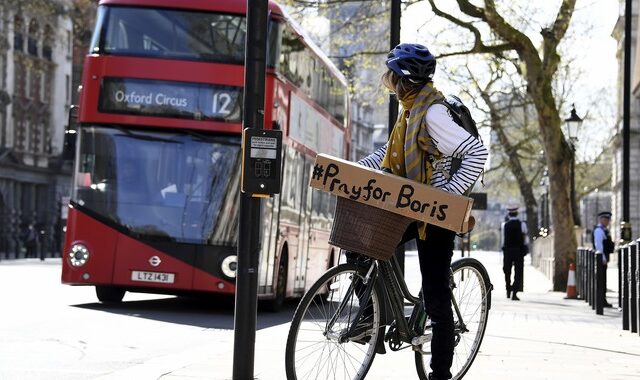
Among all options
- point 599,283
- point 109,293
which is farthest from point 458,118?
point 599,283

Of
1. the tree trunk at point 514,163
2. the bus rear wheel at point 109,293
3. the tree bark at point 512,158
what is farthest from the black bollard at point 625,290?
the tree trunk at point 514,163

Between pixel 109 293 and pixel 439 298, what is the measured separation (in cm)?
1136

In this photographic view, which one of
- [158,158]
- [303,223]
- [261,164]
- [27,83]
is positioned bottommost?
[261,164]

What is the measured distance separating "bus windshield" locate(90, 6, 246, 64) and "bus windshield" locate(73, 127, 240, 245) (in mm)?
1002

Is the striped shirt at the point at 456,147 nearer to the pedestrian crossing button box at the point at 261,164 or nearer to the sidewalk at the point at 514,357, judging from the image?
the pedestrian crossing button box at the point at 261,164

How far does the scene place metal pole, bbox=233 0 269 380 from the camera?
7.87 meters

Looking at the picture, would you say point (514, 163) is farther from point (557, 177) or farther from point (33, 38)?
point (33, 38)

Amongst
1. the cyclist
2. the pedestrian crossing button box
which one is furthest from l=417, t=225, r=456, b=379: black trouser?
the pedestrian crossing button box

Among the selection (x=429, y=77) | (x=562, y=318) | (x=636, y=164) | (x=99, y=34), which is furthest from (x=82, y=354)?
(x=636, y=164)

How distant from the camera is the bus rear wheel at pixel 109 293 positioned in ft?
58.2

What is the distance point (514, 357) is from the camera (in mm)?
10766

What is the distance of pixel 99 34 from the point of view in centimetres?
1653

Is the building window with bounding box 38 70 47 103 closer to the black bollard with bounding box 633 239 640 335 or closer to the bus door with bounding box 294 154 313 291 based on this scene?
the bus door with bounding box 294 154 313 291

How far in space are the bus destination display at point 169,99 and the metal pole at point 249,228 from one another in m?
8.42
